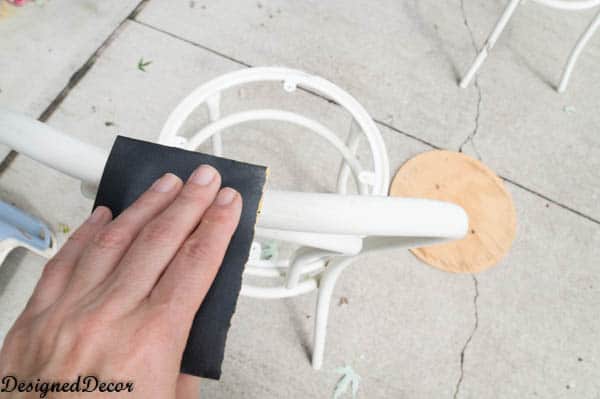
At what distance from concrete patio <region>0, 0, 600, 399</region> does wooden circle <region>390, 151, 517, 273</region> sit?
40 mm

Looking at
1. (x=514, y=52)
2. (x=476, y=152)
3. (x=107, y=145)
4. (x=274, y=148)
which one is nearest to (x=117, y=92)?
(x=107, y=145)

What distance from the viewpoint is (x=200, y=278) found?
37cm

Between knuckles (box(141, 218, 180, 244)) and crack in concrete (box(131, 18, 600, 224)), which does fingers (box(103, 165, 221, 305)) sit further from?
crack in concrete (box(131, 18, 600, 224))

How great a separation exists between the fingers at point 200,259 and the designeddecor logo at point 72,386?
70 millimetres

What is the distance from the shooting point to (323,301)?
2.82 feet

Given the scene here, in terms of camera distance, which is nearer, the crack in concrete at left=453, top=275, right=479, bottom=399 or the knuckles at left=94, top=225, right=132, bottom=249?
the knuckles at left=94, top=225, right=132, bottom=249

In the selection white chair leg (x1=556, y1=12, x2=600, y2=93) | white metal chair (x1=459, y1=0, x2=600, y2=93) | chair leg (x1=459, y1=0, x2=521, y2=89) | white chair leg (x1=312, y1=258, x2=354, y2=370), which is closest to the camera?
white chair leg (x1=312, y1=258, x2=354, y2=370)

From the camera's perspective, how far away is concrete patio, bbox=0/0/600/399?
1.14 metres

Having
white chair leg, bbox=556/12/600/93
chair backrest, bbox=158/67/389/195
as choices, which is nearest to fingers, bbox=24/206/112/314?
chair backrest, bbox=158/67/389/195

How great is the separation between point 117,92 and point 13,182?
0.43 m

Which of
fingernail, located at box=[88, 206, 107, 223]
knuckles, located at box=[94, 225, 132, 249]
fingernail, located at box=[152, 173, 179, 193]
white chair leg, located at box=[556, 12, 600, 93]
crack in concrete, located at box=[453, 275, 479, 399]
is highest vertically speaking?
fingernail, located at box=[152, 173, 179, 193]

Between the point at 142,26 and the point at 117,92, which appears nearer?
the point at 117,92

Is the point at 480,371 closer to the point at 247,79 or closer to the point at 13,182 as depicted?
the point at 247,79

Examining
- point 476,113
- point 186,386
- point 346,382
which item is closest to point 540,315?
point 346,382
